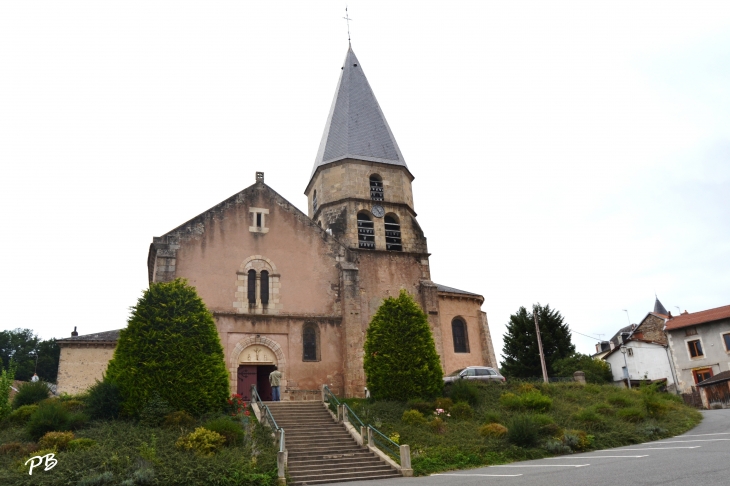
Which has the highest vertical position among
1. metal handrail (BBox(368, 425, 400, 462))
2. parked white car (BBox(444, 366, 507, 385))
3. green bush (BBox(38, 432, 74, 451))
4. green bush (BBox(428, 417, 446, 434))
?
parked white car (BBox(444, 366, 507, 385))

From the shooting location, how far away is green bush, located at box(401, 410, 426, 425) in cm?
1887

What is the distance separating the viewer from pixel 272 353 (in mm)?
24391

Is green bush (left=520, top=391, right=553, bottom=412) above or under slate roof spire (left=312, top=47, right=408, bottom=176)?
under

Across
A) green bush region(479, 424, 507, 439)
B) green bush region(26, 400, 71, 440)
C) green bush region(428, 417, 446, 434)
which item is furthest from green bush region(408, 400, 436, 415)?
green bush region(26, 400, 71, 440)

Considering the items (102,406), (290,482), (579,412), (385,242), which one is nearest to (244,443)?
(290,482)

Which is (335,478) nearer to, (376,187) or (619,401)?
(619,401)

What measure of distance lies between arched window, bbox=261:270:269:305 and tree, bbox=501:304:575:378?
23.8m

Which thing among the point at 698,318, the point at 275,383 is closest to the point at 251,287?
the point at 275,383

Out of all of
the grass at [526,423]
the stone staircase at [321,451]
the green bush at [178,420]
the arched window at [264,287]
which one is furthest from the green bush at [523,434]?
the arched window at [264,287]

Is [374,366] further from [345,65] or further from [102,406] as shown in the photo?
[345,65]

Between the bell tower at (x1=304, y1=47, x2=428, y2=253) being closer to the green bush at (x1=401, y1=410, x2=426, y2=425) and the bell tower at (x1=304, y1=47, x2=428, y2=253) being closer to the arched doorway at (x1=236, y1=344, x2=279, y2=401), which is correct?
the arched doorway at (x1=236, y1=344, x2=279, y2=401)

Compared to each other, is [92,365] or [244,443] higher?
[92,365]

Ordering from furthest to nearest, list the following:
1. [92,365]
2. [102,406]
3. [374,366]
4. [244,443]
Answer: [92,365] < [374,366] < [102,406] < [244,443]

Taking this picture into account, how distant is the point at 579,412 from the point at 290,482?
38.9ft
